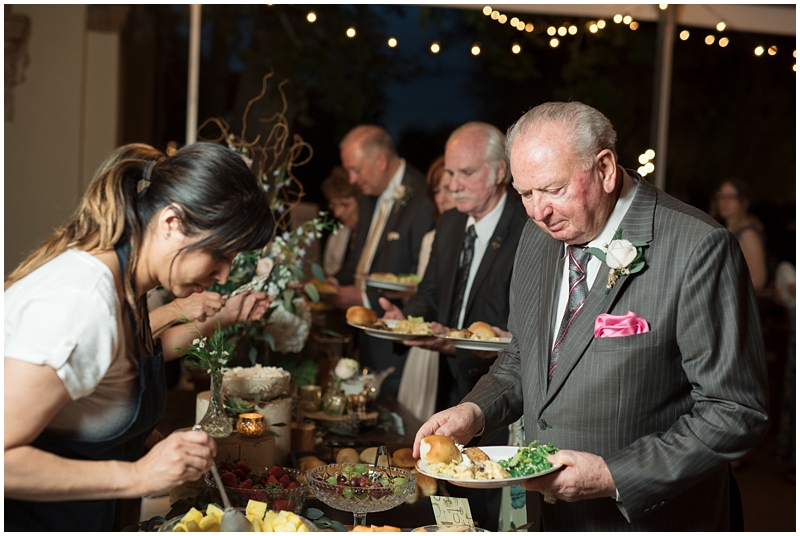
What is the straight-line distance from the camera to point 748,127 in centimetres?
690

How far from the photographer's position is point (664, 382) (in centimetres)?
162

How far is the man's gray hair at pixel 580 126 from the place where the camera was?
1.67 meters

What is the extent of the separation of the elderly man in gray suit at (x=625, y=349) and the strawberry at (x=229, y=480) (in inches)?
15.5

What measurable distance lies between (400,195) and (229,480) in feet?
10.0

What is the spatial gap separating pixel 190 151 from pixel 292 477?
2.65ft

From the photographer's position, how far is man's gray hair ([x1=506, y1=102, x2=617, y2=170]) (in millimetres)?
1669

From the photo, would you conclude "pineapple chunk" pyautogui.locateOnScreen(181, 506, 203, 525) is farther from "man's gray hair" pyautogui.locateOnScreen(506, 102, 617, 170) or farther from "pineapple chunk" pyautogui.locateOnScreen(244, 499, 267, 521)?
"man's gray hair" pyautogui.locateOnScreen(506, 102, 617, 170)

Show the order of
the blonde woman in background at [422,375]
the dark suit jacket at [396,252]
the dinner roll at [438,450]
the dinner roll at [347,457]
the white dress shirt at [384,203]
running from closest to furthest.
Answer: the dinner roll at [438,450] → the dinner roll at [347,457] → the blonde woman in background at [422,375] → the dark suit jacket at [396,252] → the white dress shirt at [384,203]

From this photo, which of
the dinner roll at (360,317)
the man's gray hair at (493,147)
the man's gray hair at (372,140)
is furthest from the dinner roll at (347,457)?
the man's gray hair at (372,140)

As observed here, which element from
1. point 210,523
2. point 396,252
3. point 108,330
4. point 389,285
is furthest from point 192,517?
point 396,252

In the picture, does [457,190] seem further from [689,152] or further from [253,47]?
[689,152]

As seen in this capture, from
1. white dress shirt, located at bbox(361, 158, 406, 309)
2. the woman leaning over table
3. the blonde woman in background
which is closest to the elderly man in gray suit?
the woman leaning over table

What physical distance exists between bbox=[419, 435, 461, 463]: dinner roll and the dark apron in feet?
1.67

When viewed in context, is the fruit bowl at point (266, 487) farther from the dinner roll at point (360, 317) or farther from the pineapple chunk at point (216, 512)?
the dinner roll at point (360, 317)
